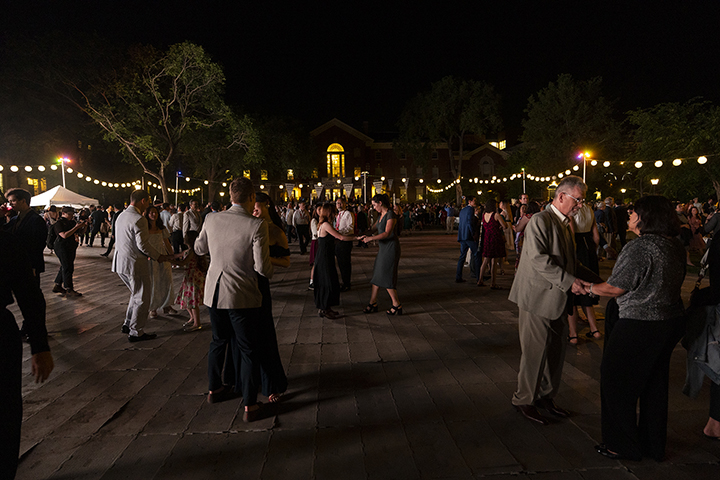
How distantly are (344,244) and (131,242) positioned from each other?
3.75 metres

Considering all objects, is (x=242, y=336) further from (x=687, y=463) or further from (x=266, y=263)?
(x=687, y=463)

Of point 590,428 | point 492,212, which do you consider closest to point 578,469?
point 590,428

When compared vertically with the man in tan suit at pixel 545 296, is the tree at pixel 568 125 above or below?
above

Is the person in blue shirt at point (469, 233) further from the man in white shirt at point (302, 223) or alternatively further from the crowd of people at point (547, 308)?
the man in white shirt at point (302, 223)

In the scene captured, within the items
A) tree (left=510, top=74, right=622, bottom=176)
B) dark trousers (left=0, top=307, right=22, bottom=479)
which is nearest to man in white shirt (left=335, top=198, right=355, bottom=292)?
dark trousers (left=0, top=307, right=22, bottom=479)

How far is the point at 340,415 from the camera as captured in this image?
3242 mm

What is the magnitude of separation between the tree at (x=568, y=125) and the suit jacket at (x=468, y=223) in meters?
33.1

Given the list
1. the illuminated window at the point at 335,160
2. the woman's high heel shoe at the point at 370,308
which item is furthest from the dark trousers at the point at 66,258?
the illuminated window at the point at 335,160

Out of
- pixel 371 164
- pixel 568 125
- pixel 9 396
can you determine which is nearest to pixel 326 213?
pixel 9 396

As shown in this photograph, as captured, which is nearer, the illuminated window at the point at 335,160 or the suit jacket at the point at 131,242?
the suit jacket at the point at 131,242

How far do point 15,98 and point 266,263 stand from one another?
3160 centimetres

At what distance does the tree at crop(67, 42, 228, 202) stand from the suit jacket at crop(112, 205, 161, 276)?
60.7 ft

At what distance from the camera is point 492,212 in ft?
27.1

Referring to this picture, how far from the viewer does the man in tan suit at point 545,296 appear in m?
2.93
